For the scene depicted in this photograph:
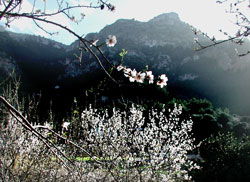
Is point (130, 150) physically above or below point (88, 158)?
above

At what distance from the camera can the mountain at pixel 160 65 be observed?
1817 inches

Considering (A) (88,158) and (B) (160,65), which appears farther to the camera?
(B) (160,65)

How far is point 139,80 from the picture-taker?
1.37m

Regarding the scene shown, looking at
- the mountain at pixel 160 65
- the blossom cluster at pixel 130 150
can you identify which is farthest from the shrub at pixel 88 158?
the mountain at pixel 160 65

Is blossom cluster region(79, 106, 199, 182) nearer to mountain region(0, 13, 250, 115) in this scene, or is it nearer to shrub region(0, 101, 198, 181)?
shrub region(0, 101, 198, 181)

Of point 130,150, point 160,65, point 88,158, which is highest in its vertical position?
point 160,65

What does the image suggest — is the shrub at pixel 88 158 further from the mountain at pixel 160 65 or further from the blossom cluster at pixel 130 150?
the mountain at pixel 160 65

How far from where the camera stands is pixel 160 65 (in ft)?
194

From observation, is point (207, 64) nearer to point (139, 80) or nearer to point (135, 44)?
point (135, 44)

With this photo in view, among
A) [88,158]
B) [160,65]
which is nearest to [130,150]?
[88,158]

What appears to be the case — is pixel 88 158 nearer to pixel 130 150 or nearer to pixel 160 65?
pixel 130 150

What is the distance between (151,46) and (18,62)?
1736 inches

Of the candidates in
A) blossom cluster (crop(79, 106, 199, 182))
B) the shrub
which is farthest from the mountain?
the shrub

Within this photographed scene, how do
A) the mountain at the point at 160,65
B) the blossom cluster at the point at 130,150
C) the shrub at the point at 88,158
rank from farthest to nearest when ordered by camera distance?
1. the mountain at the point at 160,65
2. the blossom cluster at the point at 130,150
3. the shrub at the point at 88,158
